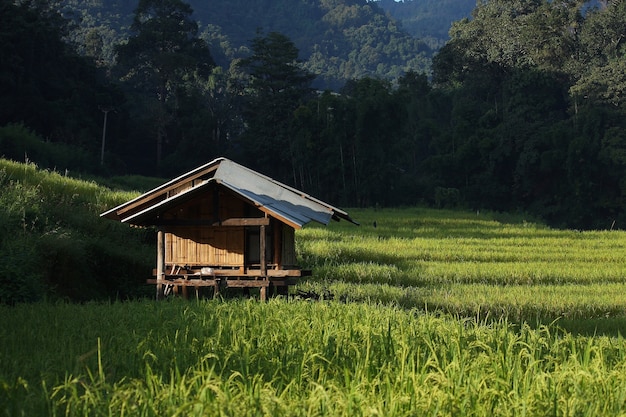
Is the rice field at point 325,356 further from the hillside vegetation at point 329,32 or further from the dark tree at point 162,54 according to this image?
the hillside vegetation at point 329,32

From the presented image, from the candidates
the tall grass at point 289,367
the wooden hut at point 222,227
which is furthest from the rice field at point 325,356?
the wooden hut at point 222,227

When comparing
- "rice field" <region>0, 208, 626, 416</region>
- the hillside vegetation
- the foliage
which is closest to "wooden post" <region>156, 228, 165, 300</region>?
"rice field" <region>0, 208, 626, 416</region>

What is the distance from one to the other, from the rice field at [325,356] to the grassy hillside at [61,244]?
148 cm

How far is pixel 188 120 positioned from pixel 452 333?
43.1 meters

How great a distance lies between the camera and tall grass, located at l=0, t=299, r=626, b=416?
379cm

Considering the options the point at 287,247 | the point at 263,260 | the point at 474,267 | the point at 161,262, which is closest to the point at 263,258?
the point at 263,260

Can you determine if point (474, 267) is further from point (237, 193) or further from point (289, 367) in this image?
point (289, 367)

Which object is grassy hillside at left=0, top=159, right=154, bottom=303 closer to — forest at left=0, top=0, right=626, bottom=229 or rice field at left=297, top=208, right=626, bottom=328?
rice field at left=297, top=208, right=626, bottom=328

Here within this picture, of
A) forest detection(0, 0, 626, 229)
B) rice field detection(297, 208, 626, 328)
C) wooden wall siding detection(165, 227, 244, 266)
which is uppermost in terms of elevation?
forest detection(0, 0, 626, 229)

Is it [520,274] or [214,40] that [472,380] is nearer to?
[520,274]

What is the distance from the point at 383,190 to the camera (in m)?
46.5

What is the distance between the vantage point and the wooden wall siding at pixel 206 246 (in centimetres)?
1221

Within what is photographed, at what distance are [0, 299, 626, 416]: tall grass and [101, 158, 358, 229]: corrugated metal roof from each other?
9.93 feet

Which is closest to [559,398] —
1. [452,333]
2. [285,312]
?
[452,333]
